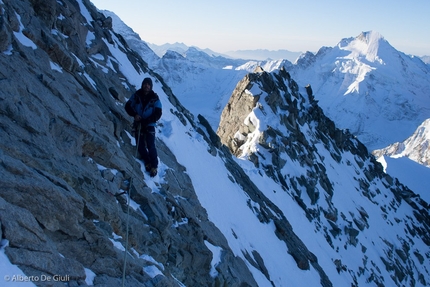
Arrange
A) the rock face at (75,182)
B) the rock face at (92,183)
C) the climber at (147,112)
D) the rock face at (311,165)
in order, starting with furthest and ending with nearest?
1. the rock face at (311,165)
2. the climber at (147,112)
3. the rock face at (92,183)
4. the rock face at (75,182)

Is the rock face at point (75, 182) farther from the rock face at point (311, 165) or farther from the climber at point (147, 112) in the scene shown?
the rock face at point (311, 165)

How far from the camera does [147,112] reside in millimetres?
11891

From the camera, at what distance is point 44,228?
6523mm

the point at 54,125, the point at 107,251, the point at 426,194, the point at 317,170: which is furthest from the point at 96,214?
the point at 426,194

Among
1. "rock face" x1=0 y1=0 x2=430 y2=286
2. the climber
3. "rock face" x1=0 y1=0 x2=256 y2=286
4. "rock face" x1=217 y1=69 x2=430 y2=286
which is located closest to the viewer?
Result: "rock face" x1=0 y1=0 x2=256 y2=286

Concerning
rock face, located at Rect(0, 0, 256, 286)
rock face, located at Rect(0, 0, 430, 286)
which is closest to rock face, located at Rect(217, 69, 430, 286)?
rock face, located at Rect(0, 0, 430, 286)

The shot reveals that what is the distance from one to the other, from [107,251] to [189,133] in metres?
13.7

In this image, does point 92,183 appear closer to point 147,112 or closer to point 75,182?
point 75,182

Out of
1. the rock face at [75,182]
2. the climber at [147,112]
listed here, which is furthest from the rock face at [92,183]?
the climber at [147,112]

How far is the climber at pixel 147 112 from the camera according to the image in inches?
461

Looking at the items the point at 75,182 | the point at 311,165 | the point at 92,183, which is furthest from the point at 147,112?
the point at 311,165

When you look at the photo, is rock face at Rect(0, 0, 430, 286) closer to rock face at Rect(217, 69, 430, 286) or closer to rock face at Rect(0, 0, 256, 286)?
rock face at Rect(0, 0, 256, 286)

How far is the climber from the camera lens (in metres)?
11.7

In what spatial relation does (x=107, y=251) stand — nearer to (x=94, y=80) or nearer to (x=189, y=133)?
(x=94, y=80)
